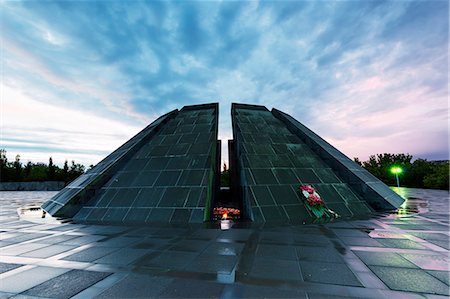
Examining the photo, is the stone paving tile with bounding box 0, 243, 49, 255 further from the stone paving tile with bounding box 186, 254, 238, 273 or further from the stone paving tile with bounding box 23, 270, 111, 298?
the stone paving tile with bounding box 186, 254, 238, 273

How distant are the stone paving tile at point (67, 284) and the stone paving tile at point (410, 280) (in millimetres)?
4632

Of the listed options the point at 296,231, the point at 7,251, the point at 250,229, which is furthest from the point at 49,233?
the point at 296,231

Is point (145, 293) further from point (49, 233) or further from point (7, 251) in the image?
point (49, 233)

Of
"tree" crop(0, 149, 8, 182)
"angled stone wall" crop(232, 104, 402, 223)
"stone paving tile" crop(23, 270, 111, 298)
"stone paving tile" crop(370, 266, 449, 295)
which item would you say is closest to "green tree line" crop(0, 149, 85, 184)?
→ "tree" crop(0, 149, 8, 182)

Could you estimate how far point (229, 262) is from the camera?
415cm

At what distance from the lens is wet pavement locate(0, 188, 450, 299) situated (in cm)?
312

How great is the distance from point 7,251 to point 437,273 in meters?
8.77

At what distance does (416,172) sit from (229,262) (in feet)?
119

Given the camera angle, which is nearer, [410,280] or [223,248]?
[410,280]

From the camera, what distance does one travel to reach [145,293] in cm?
304

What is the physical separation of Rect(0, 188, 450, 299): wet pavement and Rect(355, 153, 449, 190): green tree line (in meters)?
23.9

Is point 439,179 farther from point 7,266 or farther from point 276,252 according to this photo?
point 7,266

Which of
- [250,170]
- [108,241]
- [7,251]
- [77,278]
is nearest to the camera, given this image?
[77,278]

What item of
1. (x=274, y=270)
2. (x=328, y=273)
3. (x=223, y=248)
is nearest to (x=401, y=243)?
(x=328, y=273)
